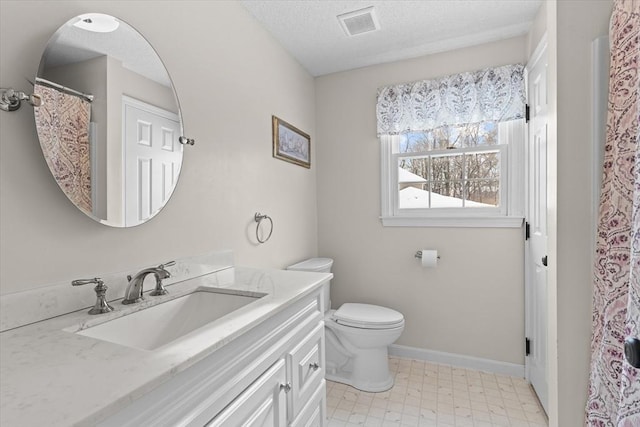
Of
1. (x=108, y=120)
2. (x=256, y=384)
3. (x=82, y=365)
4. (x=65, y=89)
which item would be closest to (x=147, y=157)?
(x=108, y=120)

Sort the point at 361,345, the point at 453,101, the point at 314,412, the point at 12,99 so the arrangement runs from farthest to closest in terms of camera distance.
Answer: the point at 453,101, the point at 361,345, the point at 314,412, the point at 12,99

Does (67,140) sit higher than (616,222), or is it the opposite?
(67,140)

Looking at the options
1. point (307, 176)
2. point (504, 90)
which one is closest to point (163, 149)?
point (307, 176)

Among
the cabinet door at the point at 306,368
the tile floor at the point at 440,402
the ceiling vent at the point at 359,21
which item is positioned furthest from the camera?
the ceiling vent at the point at 359,21

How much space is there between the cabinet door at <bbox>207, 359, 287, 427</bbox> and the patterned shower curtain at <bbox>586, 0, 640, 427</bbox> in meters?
0.97

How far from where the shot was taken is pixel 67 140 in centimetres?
93

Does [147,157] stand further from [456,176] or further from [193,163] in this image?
[456,176]

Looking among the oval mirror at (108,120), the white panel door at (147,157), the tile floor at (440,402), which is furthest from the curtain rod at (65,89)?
the tile floor at (440,402)

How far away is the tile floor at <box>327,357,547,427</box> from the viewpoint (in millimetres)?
1753

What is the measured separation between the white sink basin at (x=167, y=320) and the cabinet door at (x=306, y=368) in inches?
10.9

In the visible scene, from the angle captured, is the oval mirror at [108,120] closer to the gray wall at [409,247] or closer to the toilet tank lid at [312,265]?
the toilet tank lid at [312,265]

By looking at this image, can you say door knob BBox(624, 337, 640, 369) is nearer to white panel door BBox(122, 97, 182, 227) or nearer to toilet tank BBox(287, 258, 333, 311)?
white panel door BBox(122, 97, 182, 227)

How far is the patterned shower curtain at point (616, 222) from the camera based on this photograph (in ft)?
2.94

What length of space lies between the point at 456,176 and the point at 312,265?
4.31ft
